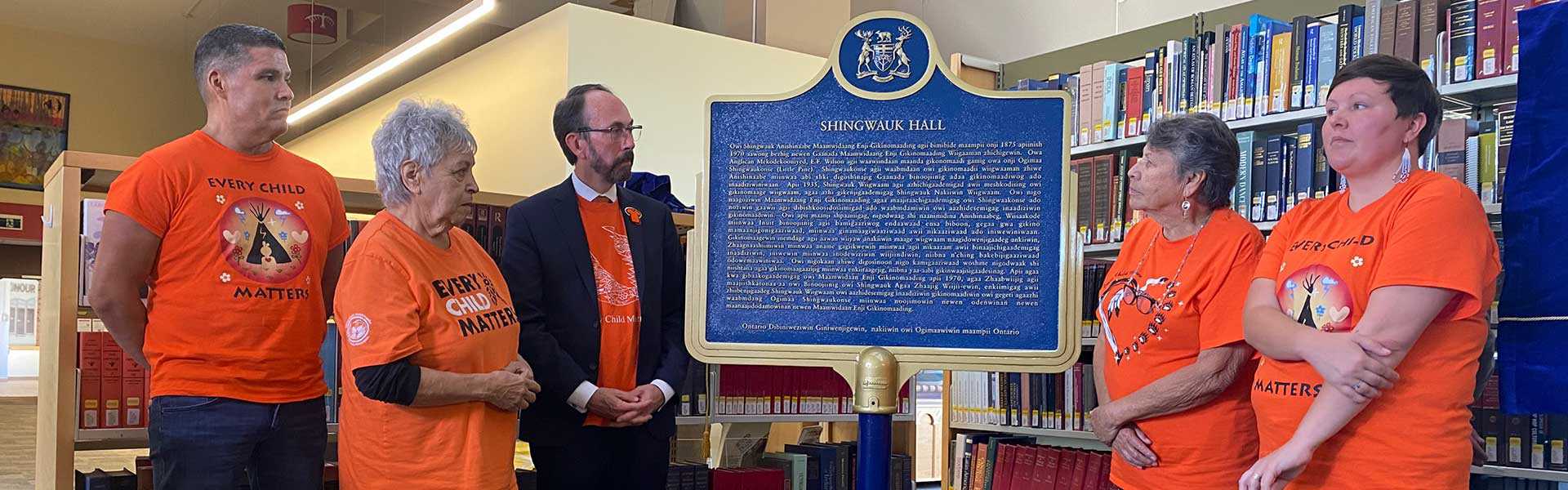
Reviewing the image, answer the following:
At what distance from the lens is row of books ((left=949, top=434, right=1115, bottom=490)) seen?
142 inches

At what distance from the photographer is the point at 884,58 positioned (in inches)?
83.8

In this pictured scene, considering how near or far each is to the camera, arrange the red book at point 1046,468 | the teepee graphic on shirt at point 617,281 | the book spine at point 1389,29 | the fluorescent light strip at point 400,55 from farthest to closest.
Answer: the fluorescent light strip at point 400,55 < the red book at point 1046,468 < the book spine at point 1389,29 < the teepee graphic on shirt at point 617,281

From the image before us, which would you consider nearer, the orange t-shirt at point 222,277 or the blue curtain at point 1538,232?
the blue curtain at point 1538,232

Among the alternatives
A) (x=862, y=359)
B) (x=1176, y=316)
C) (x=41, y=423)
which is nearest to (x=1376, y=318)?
(x=1176, y=316)

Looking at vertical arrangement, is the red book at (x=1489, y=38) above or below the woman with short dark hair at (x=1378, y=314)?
above

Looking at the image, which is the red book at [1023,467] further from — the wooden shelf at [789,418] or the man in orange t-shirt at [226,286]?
the man in orange t-shirt at [226,286]

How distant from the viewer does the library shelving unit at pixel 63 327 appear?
2.82 meters

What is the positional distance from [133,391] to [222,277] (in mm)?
905

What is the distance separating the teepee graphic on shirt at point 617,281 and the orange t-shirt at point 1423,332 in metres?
1.33

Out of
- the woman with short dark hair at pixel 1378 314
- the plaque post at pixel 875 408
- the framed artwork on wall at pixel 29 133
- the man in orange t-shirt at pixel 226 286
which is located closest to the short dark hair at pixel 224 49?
the man in orange t-shirt at pixel 226 286

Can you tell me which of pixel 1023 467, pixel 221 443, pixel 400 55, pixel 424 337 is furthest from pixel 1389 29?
pixel 400 55

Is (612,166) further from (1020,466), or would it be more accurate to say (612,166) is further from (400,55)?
(400,55)

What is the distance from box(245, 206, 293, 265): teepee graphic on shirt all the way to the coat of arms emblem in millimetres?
1204

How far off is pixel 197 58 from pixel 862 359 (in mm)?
1500
